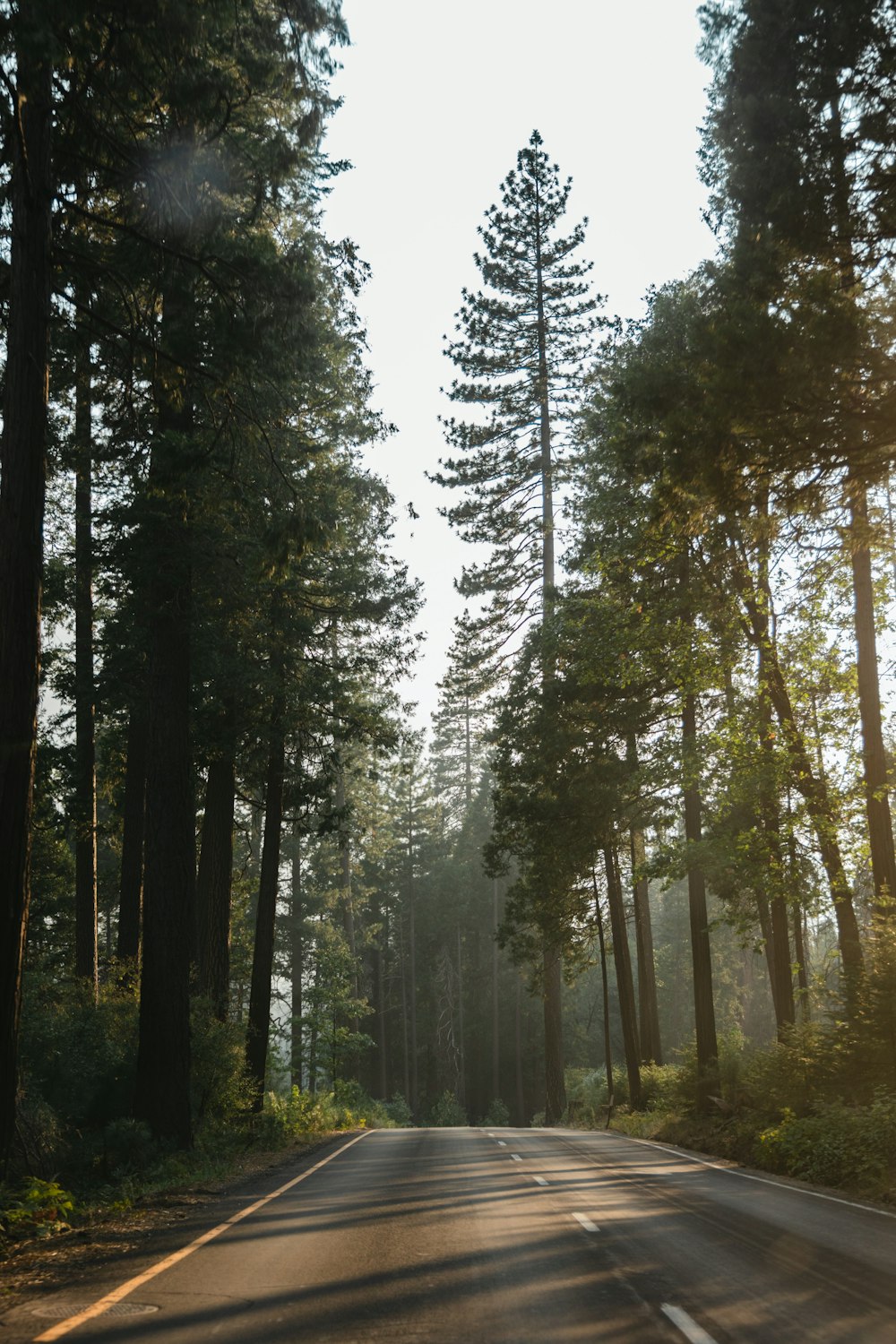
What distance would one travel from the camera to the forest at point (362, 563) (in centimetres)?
1202

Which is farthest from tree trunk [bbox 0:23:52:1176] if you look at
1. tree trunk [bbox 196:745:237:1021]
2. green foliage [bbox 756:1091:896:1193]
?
tree trunk [bbox 196:745:237:1021]

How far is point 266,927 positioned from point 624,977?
1504 centimetres

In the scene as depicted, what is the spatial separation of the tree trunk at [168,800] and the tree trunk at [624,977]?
1834 centimetres

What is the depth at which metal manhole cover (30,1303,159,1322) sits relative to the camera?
6891mm

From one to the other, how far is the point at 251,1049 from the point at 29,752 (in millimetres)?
16823

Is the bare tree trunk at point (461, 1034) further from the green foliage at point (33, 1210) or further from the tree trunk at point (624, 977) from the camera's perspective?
the green foliage at point (33, 1210)

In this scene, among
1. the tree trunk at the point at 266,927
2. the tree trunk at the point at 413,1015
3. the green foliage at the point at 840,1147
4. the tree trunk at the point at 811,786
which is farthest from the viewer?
the tree trunk at the point at 413,1015

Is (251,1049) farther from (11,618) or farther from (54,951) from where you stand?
(54,951)

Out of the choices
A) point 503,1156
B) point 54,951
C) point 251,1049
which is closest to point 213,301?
point 503,1156

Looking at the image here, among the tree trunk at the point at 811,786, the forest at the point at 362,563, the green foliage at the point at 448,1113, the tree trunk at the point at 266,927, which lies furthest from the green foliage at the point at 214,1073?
the green foliage at the point at 448,1113

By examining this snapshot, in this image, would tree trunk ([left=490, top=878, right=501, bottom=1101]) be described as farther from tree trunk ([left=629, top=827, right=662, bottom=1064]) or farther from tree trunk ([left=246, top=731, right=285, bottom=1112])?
tree trunk ([left=246, top=731, right=285, bottom=1112])

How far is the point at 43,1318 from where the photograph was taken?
6.80 meters

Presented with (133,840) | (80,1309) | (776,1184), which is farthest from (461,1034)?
(80,1309)

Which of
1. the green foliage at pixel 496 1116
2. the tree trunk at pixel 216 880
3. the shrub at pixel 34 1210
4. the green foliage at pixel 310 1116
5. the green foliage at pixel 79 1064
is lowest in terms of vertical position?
the green foliage at pixel 496 1116
